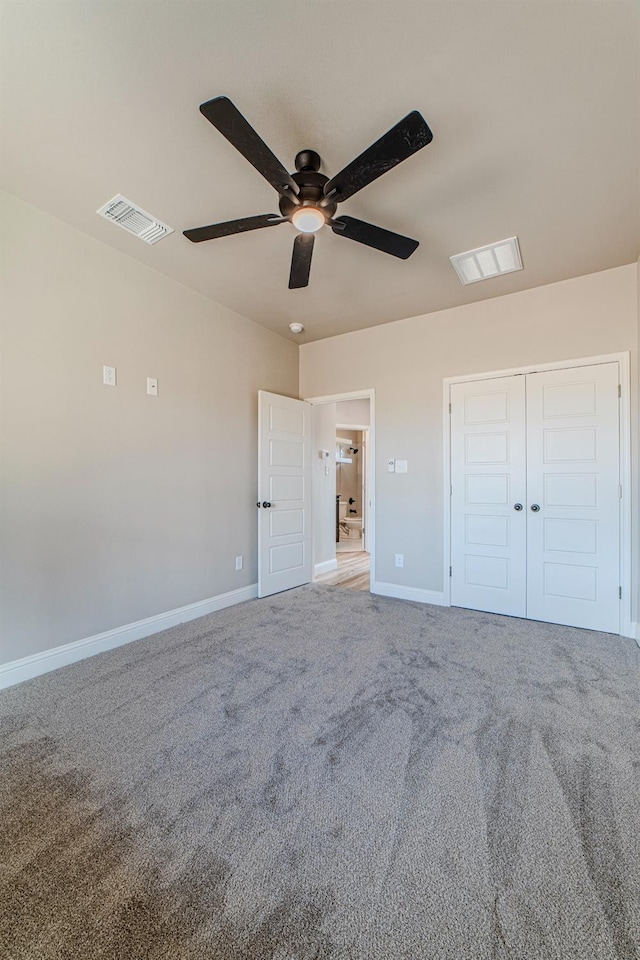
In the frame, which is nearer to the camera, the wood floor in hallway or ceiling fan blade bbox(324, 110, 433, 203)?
ceiling fan blade bbox(324, 110, 433, 203)

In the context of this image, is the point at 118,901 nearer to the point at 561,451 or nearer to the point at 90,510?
the point at 90,510

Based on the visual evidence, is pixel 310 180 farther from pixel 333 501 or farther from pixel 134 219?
pixel 333 501

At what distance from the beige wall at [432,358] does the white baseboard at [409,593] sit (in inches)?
2.3

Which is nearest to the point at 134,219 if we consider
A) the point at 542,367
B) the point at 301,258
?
the point at 301,258

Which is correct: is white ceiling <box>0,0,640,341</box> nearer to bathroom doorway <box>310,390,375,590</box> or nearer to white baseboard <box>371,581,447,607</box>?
bathroom doorway <box>310,390,375,590</box>

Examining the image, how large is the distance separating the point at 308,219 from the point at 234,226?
1.28 ft

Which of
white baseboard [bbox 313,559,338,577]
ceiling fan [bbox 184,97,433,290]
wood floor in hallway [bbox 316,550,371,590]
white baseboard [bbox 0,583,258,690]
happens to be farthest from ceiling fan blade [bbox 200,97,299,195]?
white baseboard [bbox 313,559,338,577]

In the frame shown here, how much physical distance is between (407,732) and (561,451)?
2.52m

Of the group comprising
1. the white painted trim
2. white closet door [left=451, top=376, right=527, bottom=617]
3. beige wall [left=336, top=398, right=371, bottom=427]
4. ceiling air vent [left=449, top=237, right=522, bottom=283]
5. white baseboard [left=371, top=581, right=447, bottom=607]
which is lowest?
white baseboard [left=371, top=581, right=447, bottom=607]

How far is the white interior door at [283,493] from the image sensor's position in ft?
12.9

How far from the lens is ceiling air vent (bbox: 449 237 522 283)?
2.71 m

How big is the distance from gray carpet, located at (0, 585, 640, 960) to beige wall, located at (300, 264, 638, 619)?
4.97ft

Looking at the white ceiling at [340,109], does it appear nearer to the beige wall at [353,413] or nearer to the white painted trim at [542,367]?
the white painted trim at [542,367]

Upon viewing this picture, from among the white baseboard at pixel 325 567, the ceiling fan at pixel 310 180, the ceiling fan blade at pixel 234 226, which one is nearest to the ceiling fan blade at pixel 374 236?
the ceiling fan at pixel 310 180
